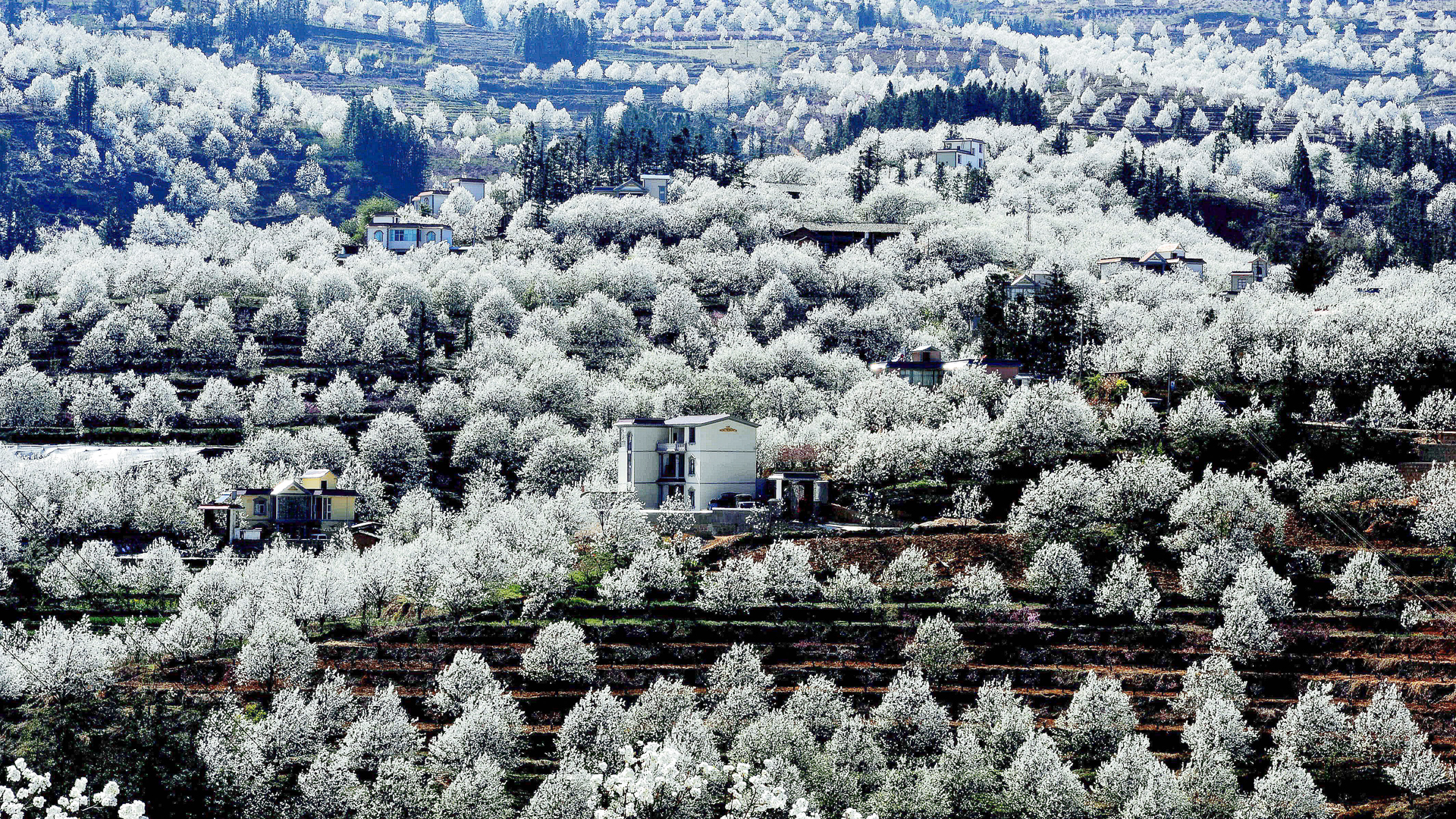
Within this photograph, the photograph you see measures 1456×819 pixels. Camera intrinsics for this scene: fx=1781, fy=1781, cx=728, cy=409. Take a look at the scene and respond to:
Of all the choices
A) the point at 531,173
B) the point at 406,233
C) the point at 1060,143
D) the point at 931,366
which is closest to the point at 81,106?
the point at 531,173

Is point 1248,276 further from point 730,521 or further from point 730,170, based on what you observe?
point 730,521

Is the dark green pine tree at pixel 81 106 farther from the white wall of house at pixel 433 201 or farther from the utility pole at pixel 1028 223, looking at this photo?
the utility pole at pixel 1028 223

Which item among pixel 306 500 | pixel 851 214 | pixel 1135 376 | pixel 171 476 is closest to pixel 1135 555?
pixel 1135 376

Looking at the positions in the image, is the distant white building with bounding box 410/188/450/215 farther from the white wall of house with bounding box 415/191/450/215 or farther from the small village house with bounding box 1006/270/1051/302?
the small village house with bounding box 1006/270/1051/302

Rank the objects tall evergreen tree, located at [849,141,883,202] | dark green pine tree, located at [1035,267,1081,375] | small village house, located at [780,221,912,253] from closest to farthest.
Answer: dark green pine tree, located at [1035,267,1081,375], small village house, located at [780,221,912,253], tall evergreen tree, located at [849,141,883,202]

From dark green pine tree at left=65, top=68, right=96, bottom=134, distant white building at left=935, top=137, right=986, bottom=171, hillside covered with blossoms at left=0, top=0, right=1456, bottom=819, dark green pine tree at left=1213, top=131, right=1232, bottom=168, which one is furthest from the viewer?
dark green pine tree at left=65, top=68, right=96, bottom=134

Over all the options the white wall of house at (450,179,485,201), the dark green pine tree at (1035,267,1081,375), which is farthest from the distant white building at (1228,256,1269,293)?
the white wall of house at (450,179,485,201)

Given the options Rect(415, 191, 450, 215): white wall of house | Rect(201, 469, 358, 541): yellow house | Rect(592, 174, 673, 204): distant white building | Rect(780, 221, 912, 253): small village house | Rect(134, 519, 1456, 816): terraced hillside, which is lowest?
Rect(201, 469, 358, 541): yellow house

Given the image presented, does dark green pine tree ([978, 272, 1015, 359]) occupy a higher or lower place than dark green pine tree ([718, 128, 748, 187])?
lower
